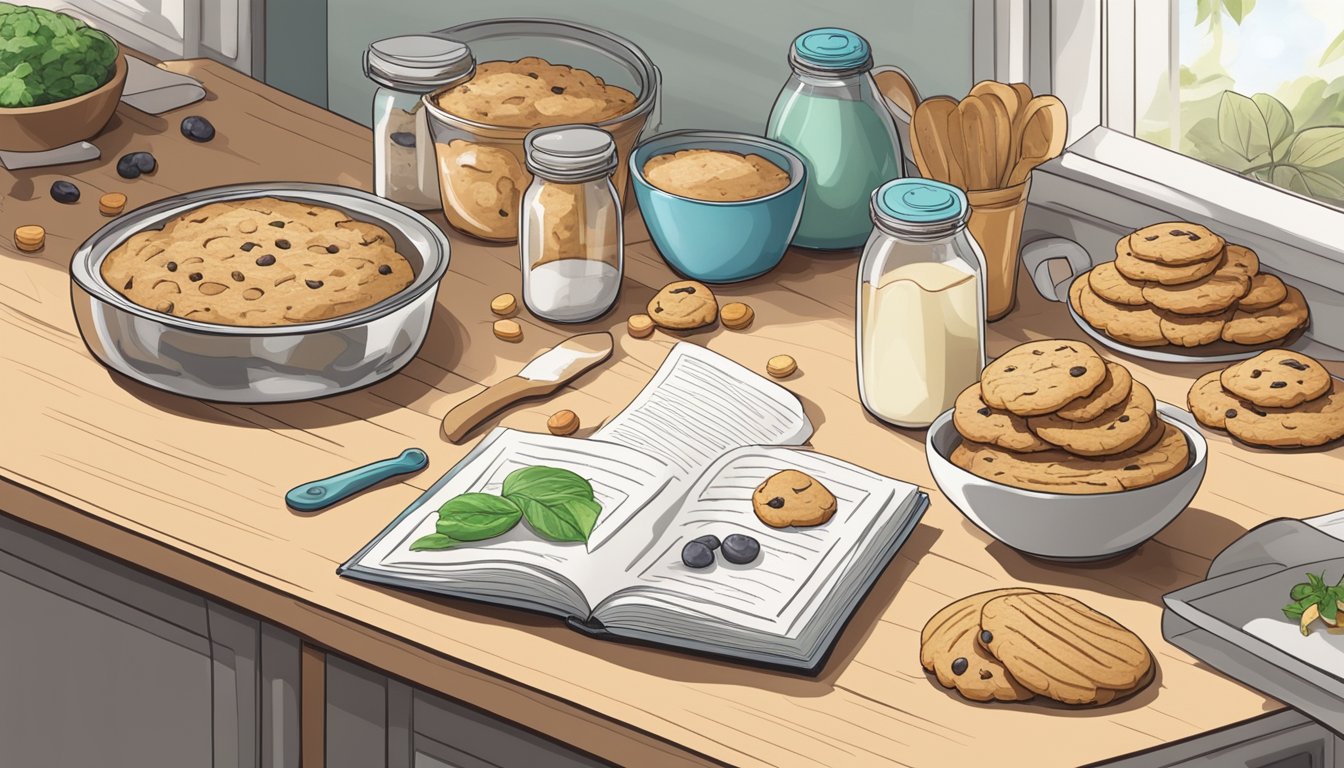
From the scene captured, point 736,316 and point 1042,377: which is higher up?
point 1042,377

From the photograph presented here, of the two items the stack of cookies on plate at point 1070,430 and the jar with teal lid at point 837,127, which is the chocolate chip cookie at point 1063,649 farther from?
the jar with teal lid at point 837,127

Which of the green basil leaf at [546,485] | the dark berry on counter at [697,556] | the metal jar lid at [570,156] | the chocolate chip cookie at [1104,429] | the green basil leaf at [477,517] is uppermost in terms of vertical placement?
the metal jar lid at [570,156]

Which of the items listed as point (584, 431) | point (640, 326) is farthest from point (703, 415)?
point (640, 326)

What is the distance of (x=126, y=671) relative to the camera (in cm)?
180

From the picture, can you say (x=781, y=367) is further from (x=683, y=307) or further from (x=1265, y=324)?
(x=1265, y=324)

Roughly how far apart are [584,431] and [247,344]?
333mm

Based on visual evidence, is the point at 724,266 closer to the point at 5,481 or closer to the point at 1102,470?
the point at 1102,470

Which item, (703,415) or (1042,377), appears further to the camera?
(703,415)

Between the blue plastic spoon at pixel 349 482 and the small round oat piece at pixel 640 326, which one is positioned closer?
the blue plastic spoon at pixel 349 482

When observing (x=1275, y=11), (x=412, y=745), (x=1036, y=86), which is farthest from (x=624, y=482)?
(x=1275, y=11)

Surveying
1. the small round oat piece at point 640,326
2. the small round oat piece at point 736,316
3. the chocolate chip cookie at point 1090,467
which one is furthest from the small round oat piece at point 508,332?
the chocolate chip cookie at point 1090,467

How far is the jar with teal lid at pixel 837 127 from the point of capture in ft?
6.75

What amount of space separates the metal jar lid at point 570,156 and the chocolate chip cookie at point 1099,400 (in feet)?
1.97

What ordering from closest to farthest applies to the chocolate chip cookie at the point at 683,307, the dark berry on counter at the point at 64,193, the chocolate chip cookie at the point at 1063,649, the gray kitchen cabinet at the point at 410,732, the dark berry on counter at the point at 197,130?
the chocolate chip cookie at the point at 1063,649 < the gray kitchen cabinet at the point at 410,732 < the chocolate chip cookie at the point at 683,307 < the dark berry on counter at the point at 64,193 < the dark berry on counter at the point at 197,130
